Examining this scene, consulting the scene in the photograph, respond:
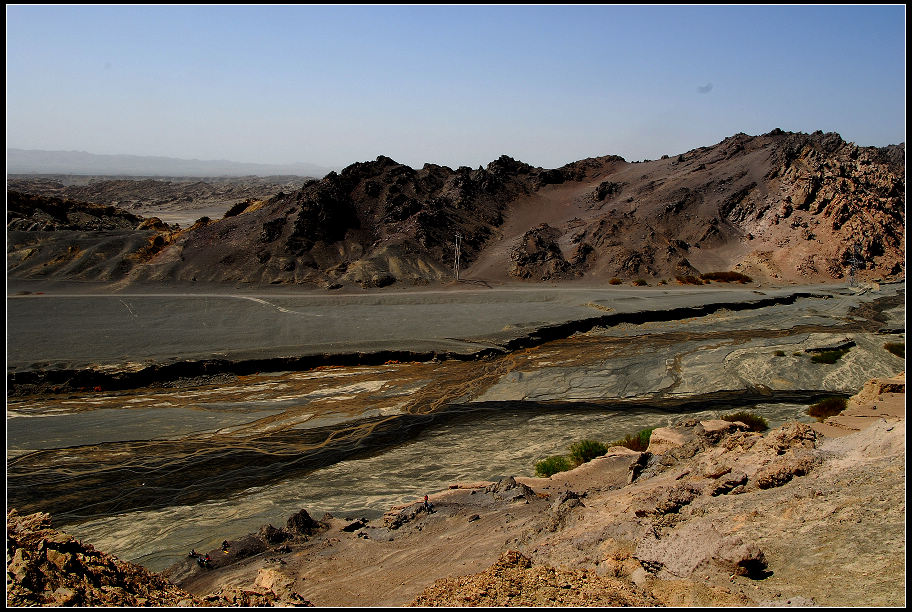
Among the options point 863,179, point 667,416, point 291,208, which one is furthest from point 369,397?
point 863,179

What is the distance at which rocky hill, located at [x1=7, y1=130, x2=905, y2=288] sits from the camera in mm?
45250

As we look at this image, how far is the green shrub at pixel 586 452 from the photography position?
14.1 meters

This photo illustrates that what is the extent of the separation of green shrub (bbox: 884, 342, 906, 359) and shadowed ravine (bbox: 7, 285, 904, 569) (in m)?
0.61

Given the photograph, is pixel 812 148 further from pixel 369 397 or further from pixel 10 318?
pixel 10 318

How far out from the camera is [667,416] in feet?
61.0

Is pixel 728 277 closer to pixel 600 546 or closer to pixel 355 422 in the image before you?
pixel 355 422

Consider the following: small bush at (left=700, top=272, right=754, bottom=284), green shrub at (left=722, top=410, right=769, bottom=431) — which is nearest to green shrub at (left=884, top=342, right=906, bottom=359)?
green shrub at (left=722, top=410, right=769, bottom=431)

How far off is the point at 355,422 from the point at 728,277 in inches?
1530

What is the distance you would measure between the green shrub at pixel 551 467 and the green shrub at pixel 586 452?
0.85 feet

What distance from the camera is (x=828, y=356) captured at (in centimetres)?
2322

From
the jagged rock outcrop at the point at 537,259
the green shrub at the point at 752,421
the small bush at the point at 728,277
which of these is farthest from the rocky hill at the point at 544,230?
the green shrub at the point at 752,421

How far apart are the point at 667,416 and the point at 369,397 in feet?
34.4

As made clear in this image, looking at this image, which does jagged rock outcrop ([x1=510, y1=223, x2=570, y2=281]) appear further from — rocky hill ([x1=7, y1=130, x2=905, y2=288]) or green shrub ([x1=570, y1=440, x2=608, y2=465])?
green shrub ([x1=570, y1=440, x2=608, y2=465])

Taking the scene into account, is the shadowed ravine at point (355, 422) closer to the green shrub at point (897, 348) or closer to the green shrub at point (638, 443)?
the green shrub at point (897, 348)
